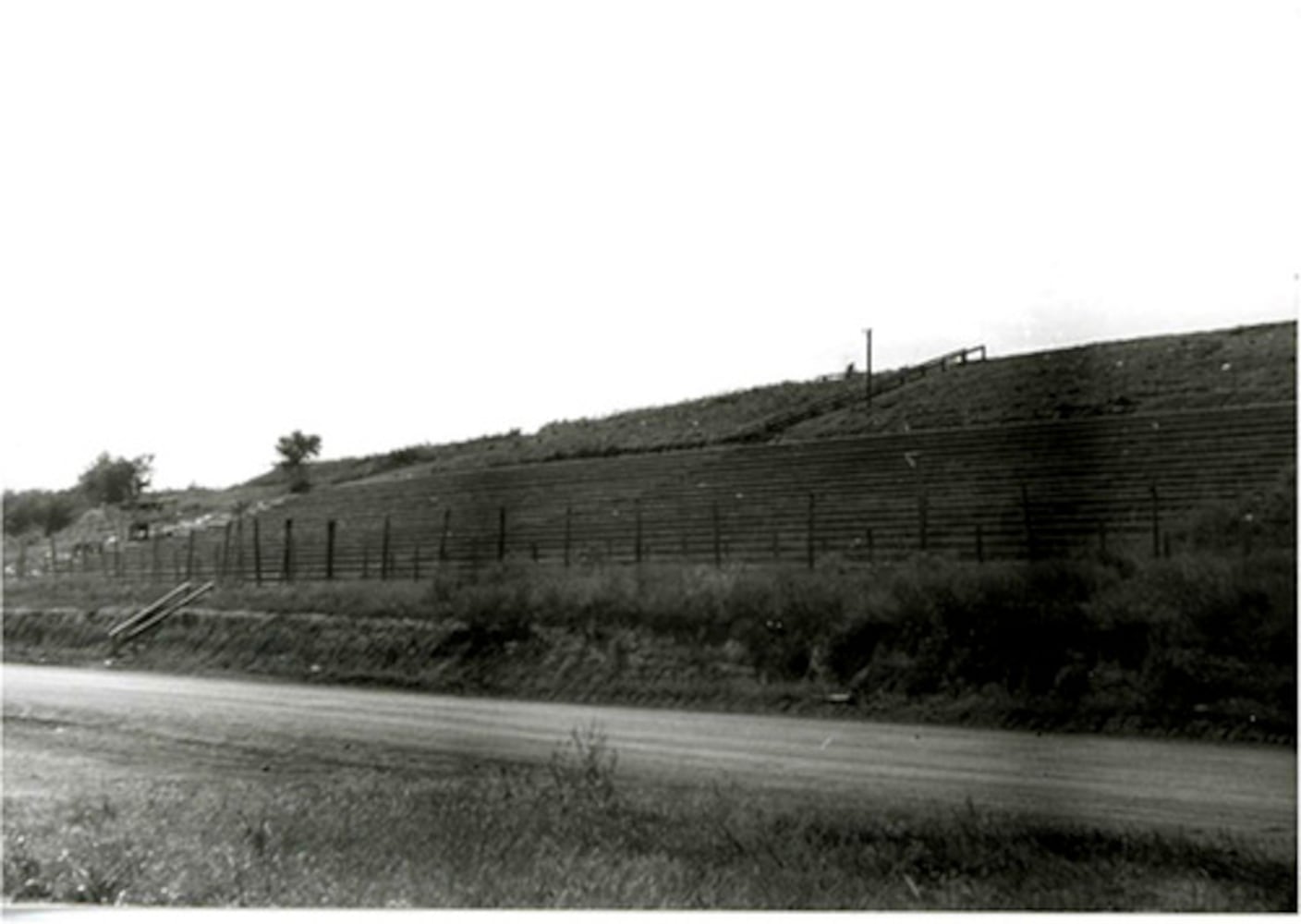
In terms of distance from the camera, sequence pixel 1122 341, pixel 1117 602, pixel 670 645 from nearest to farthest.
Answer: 1. pixel 1122 341
2. pixel 1117 602
3. pixel 670 645

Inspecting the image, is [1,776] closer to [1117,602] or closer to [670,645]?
[670,645]

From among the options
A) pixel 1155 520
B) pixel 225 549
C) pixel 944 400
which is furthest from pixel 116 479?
pixel 1155 520

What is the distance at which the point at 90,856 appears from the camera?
521 cm

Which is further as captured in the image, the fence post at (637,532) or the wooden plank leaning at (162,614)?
the wooden plank leaning at (162,614)

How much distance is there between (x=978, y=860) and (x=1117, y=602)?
7.08 ft

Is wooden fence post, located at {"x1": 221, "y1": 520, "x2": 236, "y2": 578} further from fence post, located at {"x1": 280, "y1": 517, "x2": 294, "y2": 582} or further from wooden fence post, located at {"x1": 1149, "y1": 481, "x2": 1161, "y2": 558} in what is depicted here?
wooden fence post, located at {"x1": 1149, "y1": 481, "x2": 1161, "y2": 558}

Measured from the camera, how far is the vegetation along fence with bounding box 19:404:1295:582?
598cm

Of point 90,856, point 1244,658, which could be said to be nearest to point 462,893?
point 90,856

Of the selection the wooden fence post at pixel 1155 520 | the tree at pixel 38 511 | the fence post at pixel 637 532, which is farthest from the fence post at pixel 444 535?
the wooden fence post at pixel 1155 520

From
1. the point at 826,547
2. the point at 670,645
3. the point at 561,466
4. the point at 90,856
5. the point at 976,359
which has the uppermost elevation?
the point at 976,359

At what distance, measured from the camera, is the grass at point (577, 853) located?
438 centimetres

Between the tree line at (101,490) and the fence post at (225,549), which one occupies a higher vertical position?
the tree line at (101,490)

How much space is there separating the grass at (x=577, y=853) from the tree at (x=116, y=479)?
1.60 meters

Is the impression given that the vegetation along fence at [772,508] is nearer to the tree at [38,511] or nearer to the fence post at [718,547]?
the fence post at [718,547]
